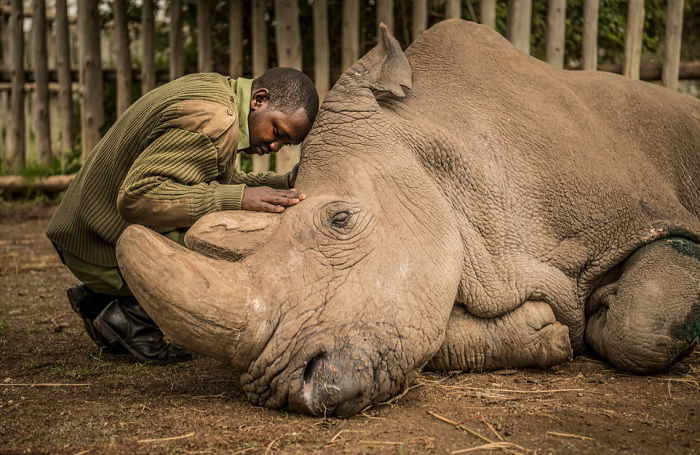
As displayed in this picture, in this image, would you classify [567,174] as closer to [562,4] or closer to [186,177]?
[186,177]

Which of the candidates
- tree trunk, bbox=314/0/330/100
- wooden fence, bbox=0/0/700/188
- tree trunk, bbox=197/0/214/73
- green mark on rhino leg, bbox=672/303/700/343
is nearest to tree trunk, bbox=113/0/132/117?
wooden fence, bbox=0/0/700/188

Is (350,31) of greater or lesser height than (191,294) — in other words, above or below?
above

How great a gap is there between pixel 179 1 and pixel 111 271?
195 inches

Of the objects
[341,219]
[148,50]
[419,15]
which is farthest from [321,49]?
[341,219]

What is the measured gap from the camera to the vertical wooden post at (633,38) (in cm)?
695

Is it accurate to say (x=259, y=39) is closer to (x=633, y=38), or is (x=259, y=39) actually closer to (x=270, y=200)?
(x=633, y=38)

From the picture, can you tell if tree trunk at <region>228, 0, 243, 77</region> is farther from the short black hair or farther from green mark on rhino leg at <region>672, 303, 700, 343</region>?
green mark on rhino leg at <region>672, 303, 700, 343</region>

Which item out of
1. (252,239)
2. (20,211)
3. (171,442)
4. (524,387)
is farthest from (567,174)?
(20,211)

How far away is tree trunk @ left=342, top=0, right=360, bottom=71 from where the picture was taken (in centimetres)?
733

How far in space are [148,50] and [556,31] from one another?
3959mm

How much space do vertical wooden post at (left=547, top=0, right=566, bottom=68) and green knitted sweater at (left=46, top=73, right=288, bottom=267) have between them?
3.85 metres

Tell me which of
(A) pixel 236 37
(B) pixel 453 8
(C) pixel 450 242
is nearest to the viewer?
(C) pixel 450 242

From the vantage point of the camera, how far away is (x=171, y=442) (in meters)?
2.64

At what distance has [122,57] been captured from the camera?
846 centimetres
